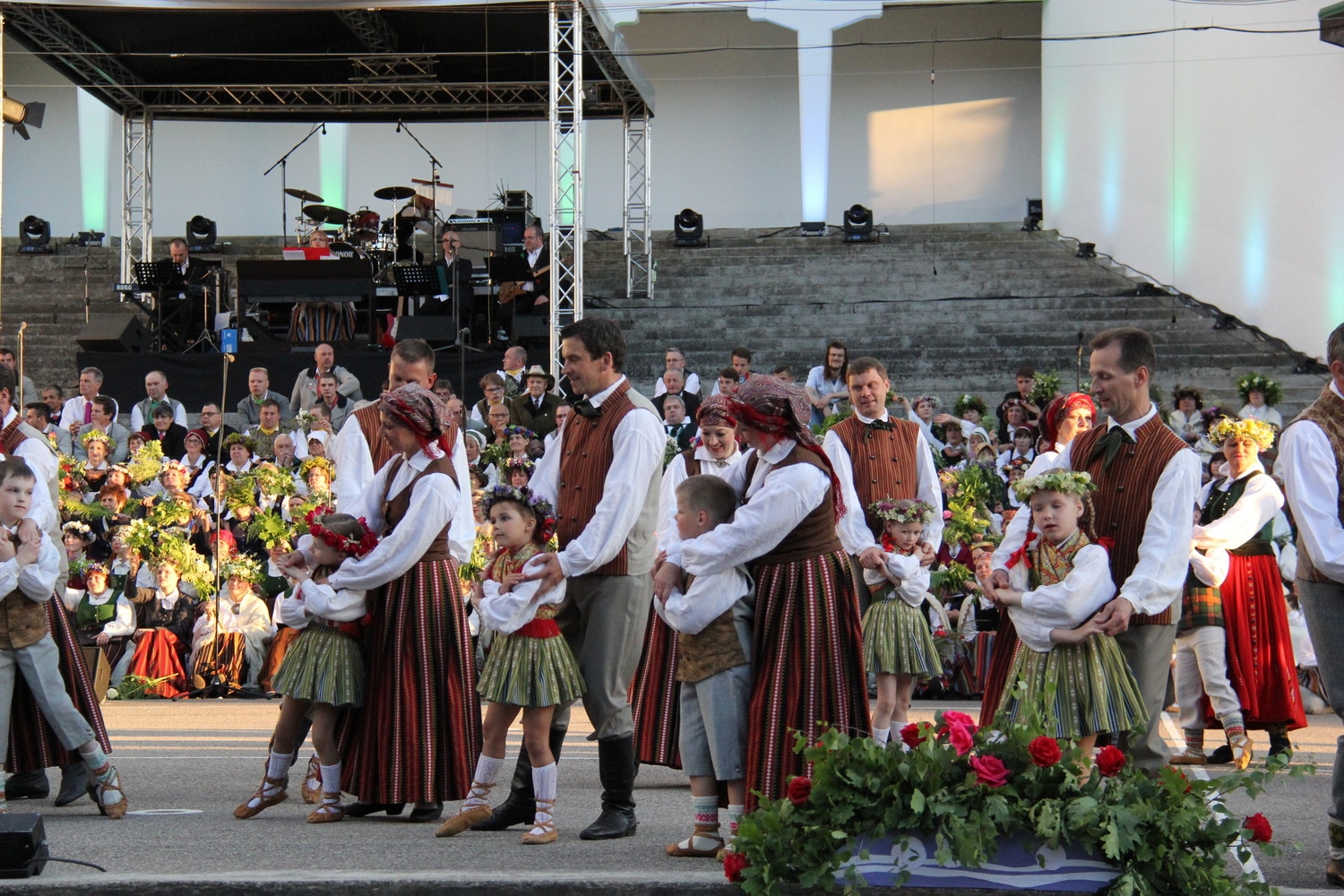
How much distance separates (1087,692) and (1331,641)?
30.1 inches

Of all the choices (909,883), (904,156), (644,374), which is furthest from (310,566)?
(904,156)

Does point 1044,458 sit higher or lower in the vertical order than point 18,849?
higher

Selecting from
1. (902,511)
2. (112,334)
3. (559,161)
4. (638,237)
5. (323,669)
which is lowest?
(323,669)

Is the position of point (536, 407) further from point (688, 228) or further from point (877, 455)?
point (688, 228)

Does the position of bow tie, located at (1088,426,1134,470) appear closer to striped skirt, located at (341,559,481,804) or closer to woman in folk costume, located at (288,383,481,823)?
woman in folk costume, located at (288,383,481,823)

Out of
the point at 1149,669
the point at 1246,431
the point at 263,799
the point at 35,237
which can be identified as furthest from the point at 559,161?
the point at 35,237

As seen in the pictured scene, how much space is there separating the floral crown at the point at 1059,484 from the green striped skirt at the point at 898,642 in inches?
95.9

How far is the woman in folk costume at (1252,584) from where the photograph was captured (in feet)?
24.4

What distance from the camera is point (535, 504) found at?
18.2 ft

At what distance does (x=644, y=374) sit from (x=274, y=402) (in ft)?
18.8

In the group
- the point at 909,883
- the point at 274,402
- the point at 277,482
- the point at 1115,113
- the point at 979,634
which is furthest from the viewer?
the point at 1115,113

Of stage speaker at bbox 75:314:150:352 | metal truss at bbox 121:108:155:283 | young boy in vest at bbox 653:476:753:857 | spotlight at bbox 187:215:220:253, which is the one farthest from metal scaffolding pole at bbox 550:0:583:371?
young boy in vest at bbox 653:476:753:857

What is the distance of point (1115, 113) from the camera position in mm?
23297

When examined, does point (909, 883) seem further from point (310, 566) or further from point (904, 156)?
point (904, 156)
